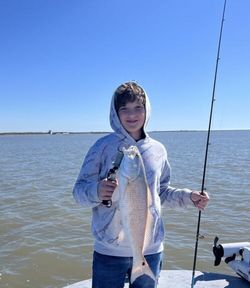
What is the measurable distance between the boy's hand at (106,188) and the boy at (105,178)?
0.39ft

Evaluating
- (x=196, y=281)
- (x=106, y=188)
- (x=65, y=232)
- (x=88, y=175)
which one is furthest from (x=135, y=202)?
(x=65, y=232)

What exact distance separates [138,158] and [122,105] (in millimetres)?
606

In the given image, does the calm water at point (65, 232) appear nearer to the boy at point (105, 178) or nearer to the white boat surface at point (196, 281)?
the white boat surface at point (196, 281)

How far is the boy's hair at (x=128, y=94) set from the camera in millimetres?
2963

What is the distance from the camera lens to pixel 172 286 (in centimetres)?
480

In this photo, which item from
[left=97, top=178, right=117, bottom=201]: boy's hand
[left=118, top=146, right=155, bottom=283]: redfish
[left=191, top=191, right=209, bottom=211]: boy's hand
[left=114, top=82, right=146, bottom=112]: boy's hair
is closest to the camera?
[left=118, top=146, right=155, bottom=283]: redfish

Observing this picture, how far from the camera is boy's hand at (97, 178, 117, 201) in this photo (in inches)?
102

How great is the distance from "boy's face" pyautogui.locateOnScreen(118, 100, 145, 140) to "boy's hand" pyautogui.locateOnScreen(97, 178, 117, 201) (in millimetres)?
570

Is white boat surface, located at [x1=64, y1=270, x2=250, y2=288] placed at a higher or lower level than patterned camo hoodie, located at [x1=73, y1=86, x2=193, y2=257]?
lower

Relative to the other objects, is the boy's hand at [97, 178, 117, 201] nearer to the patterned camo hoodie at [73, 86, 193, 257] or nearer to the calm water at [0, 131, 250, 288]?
the patterned camo hoodie at [73, 86, 193, 257]

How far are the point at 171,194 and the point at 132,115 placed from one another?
0.88 meters

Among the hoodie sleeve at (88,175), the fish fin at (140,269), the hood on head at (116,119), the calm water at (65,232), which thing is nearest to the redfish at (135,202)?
the fish fin at (140,269)

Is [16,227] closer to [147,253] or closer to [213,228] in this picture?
[213,228]

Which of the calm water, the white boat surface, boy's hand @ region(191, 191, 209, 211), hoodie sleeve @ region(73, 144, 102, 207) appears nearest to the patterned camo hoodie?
hoodie sleeve @ region(73, 144, 102, 207)
